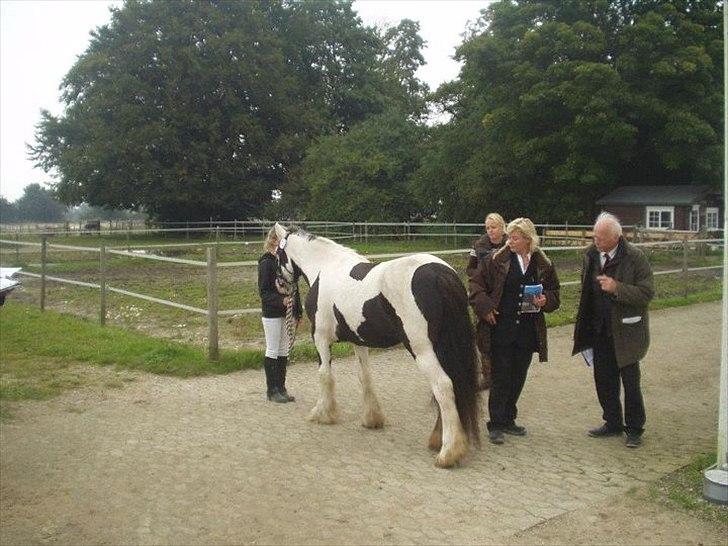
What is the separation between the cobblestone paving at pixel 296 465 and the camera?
3303 mm

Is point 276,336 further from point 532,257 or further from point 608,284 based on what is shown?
point 608,284

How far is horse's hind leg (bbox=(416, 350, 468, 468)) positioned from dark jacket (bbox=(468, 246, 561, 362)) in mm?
599

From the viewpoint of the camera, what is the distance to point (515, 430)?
4750 millimetres

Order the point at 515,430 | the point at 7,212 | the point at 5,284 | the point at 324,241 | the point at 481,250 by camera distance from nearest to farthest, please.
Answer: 1. the point at 5,284
2. the point at 515,430
3. the point at 324,241
4. the point at 481,250
5. the point at 7,212

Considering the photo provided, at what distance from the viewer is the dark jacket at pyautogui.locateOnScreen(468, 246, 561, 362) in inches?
180

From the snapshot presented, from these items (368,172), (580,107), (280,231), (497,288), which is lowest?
(497,288)

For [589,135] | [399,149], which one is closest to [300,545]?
[589,135]

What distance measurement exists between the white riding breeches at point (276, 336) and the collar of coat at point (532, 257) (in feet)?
6.74

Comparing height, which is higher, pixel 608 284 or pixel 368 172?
pixel 368 172

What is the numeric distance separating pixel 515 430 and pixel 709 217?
2524 centimetres

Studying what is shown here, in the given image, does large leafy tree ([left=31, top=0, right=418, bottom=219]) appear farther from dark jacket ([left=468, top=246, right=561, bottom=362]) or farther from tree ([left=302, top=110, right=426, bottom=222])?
dark jacket ([left=468, top=246, right=561, bottom=362])

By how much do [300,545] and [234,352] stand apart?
4.12 meters

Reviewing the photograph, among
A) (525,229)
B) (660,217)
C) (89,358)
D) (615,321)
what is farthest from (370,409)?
(660,217)

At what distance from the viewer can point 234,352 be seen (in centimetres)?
703
